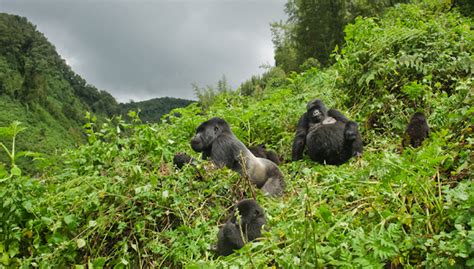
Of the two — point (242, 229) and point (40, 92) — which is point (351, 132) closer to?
point (242, 229)

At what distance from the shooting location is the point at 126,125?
4.07m

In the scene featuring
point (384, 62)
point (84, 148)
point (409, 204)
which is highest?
point (384, 62)

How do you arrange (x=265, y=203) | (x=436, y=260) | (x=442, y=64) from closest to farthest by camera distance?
(x=436, y=260), (x=265, y=203), (x=442, y=64)

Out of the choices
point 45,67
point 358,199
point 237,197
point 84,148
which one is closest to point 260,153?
point 237,197

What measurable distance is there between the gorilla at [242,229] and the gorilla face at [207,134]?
156 cm

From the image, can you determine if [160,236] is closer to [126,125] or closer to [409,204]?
[126,125]

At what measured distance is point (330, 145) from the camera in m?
4.78

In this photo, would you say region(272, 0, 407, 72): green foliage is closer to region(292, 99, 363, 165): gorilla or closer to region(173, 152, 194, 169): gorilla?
region(292, 99, 363, 165): gorilla

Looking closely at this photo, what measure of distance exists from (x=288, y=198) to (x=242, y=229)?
67 centimetres

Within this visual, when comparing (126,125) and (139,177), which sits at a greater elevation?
(126,125)

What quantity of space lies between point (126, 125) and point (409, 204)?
2777mm

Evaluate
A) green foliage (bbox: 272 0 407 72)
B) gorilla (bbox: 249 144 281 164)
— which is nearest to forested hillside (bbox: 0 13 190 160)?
green foliage (bbox: 272 0 407 72)

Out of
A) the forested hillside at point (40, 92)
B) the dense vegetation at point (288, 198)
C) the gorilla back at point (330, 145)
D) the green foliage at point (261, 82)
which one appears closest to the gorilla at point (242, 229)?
the dense vegetation at point (288, 198)

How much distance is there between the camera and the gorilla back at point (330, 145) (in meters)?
4.77
